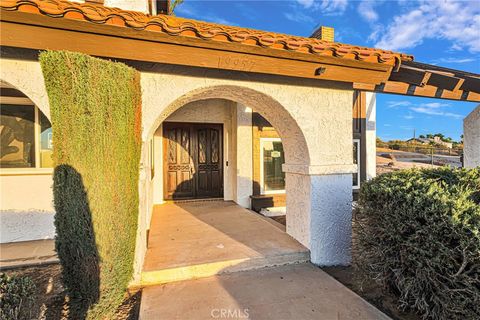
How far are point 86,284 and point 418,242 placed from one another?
3723mm

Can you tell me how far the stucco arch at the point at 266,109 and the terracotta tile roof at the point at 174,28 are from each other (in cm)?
76

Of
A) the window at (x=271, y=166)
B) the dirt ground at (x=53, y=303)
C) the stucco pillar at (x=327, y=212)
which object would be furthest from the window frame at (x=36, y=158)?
the window at (x=271, y=166)

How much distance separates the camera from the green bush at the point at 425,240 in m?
2.29

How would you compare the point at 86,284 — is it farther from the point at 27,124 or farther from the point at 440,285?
the point at 27,124

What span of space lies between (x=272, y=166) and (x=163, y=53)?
6.23m

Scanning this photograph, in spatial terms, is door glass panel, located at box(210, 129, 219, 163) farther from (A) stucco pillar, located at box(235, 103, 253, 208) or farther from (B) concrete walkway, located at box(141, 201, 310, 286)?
(B) concrete walkway, located at box(141, 201, 310, 286)

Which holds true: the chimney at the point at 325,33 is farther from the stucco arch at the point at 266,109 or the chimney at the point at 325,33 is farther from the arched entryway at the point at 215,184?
the stucco arch at the point at 266,109

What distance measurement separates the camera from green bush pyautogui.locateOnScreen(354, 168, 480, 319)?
90.1 inches

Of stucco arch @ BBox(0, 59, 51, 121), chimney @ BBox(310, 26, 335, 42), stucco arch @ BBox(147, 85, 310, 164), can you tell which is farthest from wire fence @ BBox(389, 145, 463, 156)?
stucco arch @ BBox(0, 59, 51, 121)

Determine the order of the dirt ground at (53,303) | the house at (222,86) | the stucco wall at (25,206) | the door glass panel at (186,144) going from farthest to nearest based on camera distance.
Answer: the door glass panel at (186,144) < the stucco wall at (25,206) < the house at (222,86) < the dirt ground at (53,303)

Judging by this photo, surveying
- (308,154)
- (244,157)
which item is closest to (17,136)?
(244,157)

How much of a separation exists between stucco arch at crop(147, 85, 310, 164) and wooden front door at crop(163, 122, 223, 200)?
4405mm

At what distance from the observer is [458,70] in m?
5.21

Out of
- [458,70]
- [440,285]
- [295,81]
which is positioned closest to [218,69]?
[295,81]
